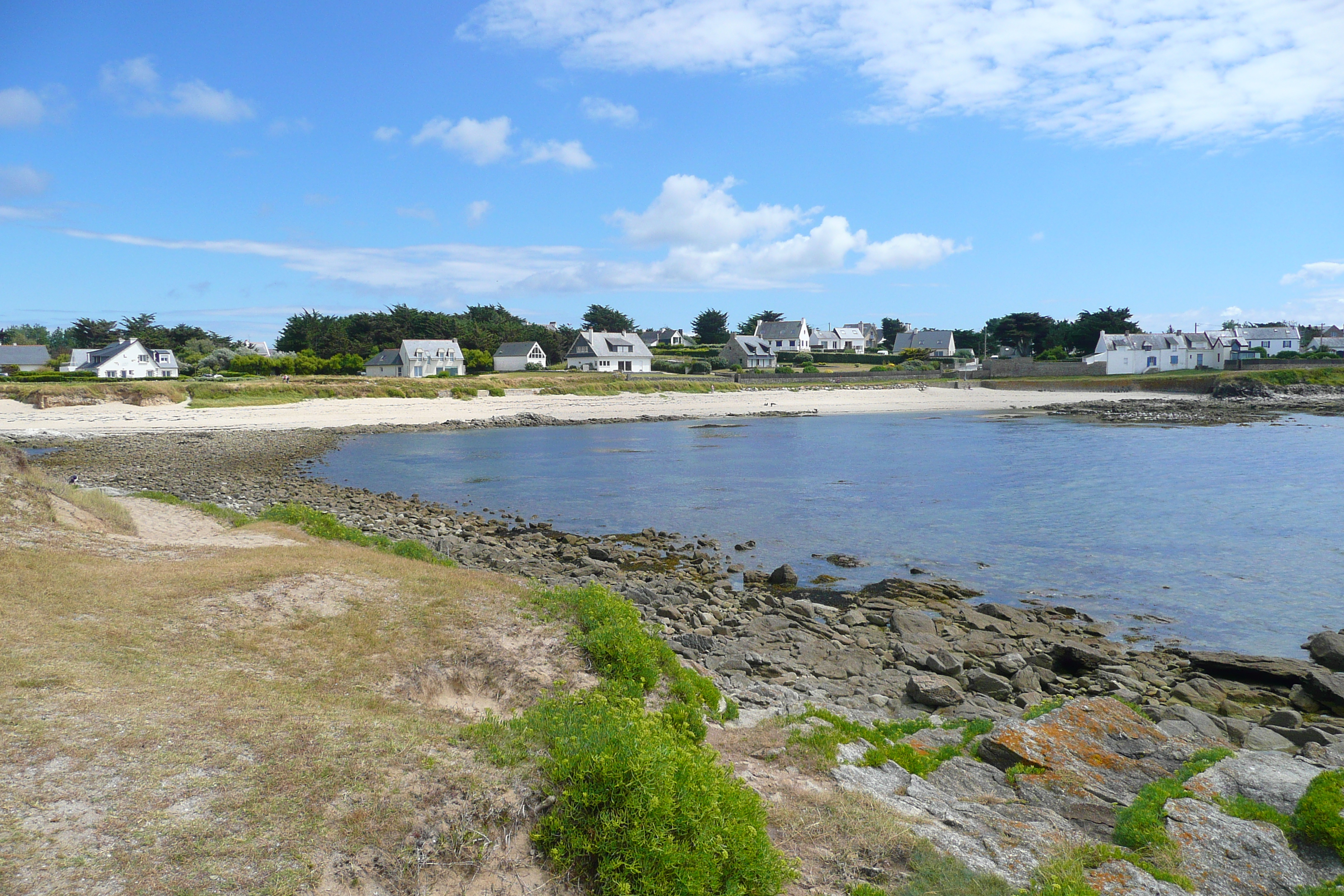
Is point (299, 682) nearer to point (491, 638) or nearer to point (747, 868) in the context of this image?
point (491, 638)

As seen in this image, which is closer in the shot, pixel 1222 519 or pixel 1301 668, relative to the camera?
pixel 1301 668

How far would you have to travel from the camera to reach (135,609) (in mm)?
8703

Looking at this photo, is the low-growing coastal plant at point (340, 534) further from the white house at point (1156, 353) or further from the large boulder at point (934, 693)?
the white house at point (1156, 353)

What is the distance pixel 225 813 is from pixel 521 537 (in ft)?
55.2

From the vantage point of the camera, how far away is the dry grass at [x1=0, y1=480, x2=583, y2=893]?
4.51 metres

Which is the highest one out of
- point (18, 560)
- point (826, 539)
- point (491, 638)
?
point (18, 560)

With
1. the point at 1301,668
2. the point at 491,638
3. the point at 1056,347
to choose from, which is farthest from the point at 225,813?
the point at 1056,347

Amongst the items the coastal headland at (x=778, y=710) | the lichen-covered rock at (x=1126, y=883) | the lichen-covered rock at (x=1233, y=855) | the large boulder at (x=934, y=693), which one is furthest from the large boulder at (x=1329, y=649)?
the lichen-covered rock at (x=1126, y=883)

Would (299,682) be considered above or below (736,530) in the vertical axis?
above

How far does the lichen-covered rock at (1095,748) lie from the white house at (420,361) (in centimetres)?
9172

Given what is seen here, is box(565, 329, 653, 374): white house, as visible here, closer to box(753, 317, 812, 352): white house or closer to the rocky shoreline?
box(753, 317, 812, 352): white house

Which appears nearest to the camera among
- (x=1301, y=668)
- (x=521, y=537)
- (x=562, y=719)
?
(x=562, y=719)

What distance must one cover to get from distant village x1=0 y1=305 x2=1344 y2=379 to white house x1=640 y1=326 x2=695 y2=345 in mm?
12026

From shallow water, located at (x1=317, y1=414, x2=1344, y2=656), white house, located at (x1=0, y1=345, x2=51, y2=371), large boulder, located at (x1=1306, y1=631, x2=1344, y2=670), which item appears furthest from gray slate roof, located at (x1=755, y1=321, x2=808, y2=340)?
large boulder, located at (x1=1306, y1=631, x2=1344, y2=670)
